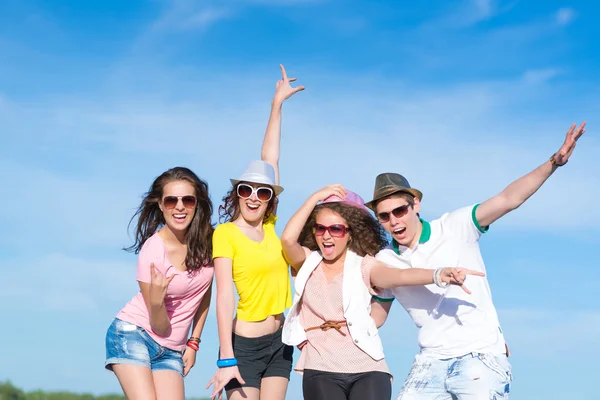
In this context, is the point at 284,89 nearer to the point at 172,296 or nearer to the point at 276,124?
the point at 276,124

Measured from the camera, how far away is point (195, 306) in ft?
25.2

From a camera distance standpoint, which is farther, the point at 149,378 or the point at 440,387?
the point at 149,378

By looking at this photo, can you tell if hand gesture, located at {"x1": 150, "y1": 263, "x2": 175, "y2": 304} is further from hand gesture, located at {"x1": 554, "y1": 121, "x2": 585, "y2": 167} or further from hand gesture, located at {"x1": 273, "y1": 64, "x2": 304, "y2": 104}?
hand gesture, located at {"x1": 554, "y1": 121, "x2": 585, "y2": 167}

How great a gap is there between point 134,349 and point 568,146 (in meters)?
5.08

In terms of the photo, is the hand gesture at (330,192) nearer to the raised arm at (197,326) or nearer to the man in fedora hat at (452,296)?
the man in fedora hat at (452,296)

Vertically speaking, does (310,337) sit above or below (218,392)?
above

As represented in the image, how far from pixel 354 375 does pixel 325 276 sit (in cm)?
110

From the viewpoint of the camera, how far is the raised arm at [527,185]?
6809mm

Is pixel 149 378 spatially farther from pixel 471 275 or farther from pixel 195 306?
pixel 471 275

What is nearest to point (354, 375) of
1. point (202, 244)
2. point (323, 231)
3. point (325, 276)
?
point (325, 276)

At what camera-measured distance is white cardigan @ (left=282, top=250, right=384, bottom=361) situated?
7.01 metres

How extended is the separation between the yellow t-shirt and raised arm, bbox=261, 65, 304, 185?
3.66 ft

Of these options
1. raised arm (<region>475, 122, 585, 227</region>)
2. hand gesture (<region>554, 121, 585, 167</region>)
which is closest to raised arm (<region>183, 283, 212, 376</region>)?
raised arm (<region>475, 122, 585, 227</region>)

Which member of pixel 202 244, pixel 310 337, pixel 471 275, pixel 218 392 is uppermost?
pixel 202 244
